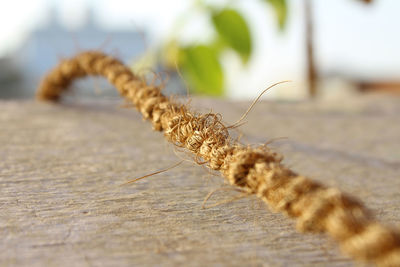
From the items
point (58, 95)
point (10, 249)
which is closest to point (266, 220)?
point (10, 249)

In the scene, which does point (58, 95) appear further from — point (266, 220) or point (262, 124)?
point (266, 220)

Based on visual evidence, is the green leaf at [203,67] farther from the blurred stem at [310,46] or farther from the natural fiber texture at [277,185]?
the natural fiber texture at [277,185]

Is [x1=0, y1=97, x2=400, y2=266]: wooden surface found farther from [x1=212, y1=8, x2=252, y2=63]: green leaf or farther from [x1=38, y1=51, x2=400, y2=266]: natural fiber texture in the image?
[x1=212, y1=8, x2=252, y2=63]: green leaf

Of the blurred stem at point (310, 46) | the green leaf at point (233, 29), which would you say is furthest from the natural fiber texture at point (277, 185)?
the blurred stem at point (310, 46)

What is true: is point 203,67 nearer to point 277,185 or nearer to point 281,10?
point 281,10

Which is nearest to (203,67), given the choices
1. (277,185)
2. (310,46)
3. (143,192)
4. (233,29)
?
(233,29)
